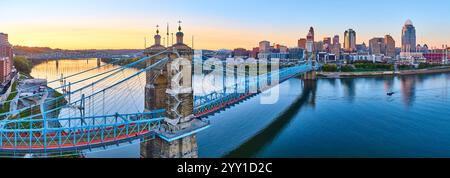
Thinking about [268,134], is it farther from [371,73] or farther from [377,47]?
[377,47]

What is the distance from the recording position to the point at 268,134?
7969 millimetres

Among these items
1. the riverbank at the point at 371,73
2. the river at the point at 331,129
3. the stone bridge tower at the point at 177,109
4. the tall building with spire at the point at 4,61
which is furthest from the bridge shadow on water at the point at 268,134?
the tall building with spire at the point at 4,61

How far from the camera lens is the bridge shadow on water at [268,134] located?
6.51 metres

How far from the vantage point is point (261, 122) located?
29.9ft

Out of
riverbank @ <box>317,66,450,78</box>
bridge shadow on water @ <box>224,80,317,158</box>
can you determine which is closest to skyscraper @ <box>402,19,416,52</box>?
riverbank @ <box>317,66,450,78</box>

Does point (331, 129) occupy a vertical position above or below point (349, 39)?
below

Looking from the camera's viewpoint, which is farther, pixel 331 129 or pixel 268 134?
pixel 331 129

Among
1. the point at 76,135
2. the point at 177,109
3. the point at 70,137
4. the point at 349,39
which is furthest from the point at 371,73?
the point at 349,39

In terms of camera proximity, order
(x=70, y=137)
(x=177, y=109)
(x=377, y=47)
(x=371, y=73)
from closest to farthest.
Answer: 1. (x=70, y=137)
2. (x=177, y=109)
3. (x=371, y=73)
4. (x=377, y=47)

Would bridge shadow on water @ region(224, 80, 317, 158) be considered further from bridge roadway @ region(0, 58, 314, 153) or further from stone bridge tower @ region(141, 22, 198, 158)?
bridge roadway @ region(0, 58, 314, 153)

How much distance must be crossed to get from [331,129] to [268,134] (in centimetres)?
157
